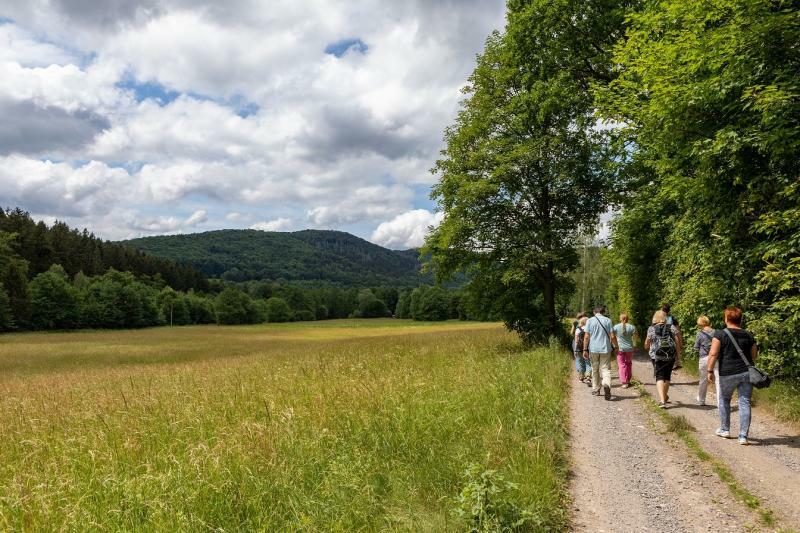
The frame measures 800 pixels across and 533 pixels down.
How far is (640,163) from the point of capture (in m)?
16.1

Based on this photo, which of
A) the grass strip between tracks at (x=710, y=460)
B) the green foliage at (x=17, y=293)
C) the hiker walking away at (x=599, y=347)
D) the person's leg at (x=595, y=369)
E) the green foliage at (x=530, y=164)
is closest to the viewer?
the grass strip between tracks at (x=710, y=460)

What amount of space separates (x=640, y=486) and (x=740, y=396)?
9.57ft

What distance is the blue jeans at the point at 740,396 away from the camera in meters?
6.55

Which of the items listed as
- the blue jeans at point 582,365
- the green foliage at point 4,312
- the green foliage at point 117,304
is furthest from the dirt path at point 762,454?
the green foliage at point 117,304

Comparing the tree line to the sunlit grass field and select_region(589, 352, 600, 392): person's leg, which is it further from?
A: the sunlit grass field

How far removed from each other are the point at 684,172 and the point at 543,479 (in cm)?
936

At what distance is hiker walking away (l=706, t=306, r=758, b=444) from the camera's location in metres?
6.61

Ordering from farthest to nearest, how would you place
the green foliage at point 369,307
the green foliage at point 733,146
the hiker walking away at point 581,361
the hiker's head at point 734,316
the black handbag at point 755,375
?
1. the green foliage at point 369,307
2. the hiker walking away at point 581,361
3. the green foliage at point 733,146
4. the hiker's head at point 734,316
5. the black handbag at point 755,375

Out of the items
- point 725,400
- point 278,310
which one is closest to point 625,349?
point 725,400

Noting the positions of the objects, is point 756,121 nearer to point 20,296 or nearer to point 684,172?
point 684,172

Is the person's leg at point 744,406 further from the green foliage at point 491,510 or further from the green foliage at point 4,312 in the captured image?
the green foliage at point 4,312

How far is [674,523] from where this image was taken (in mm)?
4316

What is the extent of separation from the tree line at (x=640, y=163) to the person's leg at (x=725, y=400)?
6.47 ft

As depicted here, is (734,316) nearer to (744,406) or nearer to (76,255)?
(744,406)
